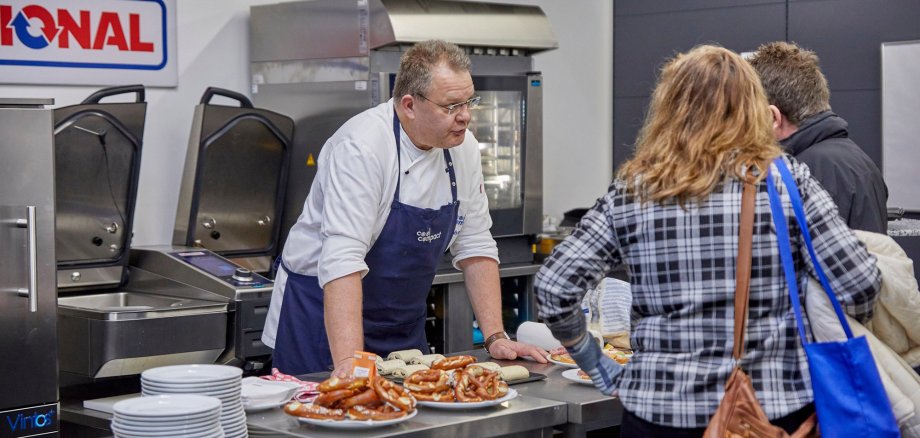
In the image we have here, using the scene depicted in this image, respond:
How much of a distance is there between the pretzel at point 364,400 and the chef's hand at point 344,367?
159 mm

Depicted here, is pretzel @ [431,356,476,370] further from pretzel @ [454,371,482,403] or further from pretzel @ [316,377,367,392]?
pretzel @ [316,377,367,392]

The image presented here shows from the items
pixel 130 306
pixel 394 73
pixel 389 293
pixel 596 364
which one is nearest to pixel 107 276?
pixel 130 306

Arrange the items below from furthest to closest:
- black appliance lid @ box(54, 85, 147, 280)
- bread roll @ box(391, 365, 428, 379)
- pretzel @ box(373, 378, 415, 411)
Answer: black appliance lid @ box(54, 85, 147, 280)
bread roll @ box(391, 365, 428, 379)
pretzel @ box(373, 378, 415, 411)

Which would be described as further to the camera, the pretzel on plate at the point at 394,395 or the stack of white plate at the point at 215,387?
the pretzel on plate at the point at 394,395

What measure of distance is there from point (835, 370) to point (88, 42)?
339 centimetres

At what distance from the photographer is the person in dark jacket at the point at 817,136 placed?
3049 mm

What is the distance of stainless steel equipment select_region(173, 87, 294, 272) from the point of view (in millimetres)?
4531

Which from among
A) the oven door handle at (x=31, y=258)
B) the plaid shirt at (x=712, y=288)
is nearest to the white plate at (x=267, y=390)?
the plaid shirt at (x=712, y=288)

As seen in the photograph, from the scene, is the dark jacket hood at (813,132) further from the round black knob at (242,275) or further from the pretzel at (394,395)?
the round black knob at (242,275)

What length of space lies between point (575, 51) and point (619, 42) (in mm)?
319

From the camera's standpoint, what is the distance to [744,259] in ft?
6.73

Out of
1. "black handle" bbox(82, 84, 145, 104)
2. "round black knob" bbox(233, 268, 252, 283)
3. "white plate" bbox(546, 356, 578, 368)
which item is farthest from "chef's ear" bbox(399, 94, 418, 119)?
"black handle" bbox(82, 84, 145, 104)

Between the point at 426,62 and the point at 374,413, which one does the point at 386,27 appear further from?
the point at 374,413

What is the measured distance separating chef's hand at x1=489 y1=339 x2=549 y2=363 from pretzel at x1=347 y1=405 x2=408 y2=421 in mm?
804
